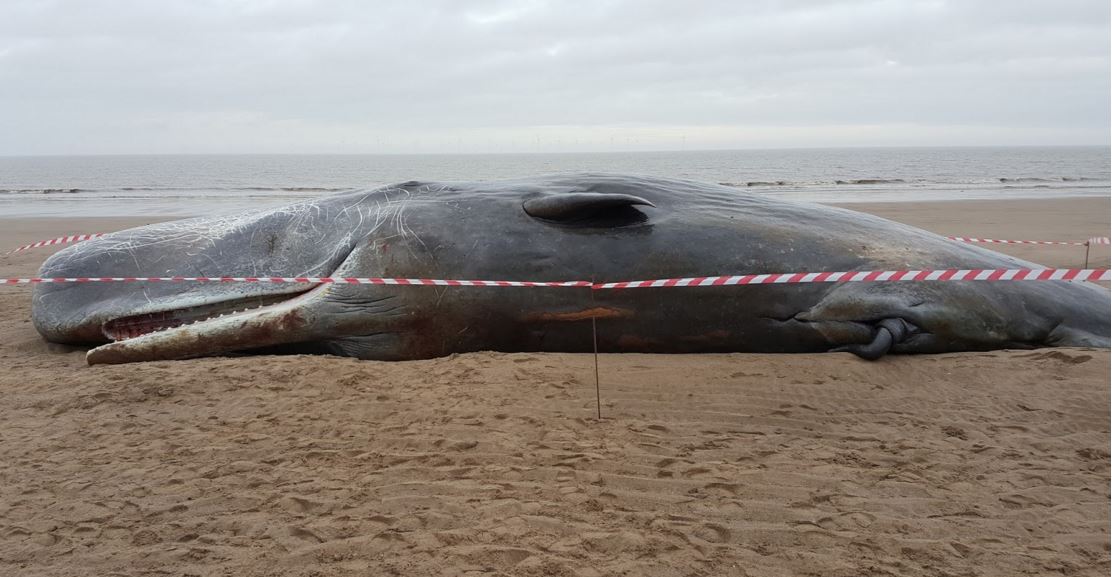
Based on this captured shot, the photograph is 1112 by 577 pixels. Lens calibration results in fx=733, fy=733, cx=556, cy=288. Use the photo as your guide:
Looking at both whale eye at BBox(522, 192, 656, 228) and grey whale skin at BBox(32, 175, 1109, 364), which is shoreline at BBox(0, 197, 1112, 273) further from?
whale eye at BBox(522, 192, 656, 228)

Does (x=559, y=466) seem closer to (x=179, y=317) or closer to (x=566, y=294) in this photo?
(x=566, y=294)

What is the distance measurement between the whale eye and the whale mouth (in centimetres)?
212

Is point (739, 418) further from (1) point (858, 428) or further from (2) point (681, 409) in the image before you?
(1) point (858, 428)

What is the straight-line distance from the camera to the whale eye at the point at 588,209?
5.93 meters

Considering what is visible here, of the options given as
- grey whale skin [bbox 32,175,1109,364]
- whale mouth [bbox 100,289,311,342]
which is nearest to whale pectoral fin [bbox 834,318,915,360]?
grey whale skin [bbox 32,175,1109,364]

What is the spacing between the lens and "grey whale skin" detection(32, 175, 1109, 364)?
5.87 m

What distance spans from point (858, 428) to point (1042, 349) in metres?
2.25

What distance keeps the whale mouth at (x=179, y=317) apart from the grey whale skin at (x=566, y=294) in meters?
0.01

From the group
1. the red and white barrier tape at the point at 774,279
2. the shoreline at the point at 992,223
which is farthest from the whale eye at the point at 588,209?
the shoreline at the point at 992,223

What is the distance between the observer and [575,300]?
19.6 ft

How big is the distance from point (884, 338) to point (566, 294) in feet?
8.19

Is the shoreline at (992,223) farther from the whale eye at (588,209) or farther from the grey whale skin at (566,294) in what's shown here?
the whale eye at (588,209)

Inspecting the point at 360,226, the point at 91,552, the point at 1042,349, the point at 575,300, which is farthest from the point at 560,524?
the point at 1042,349

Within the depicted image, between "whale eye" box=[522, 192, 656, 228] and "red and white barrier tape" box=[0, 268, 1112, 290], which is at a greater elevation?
"whale eye" box=[522, 192, 656, 228]
